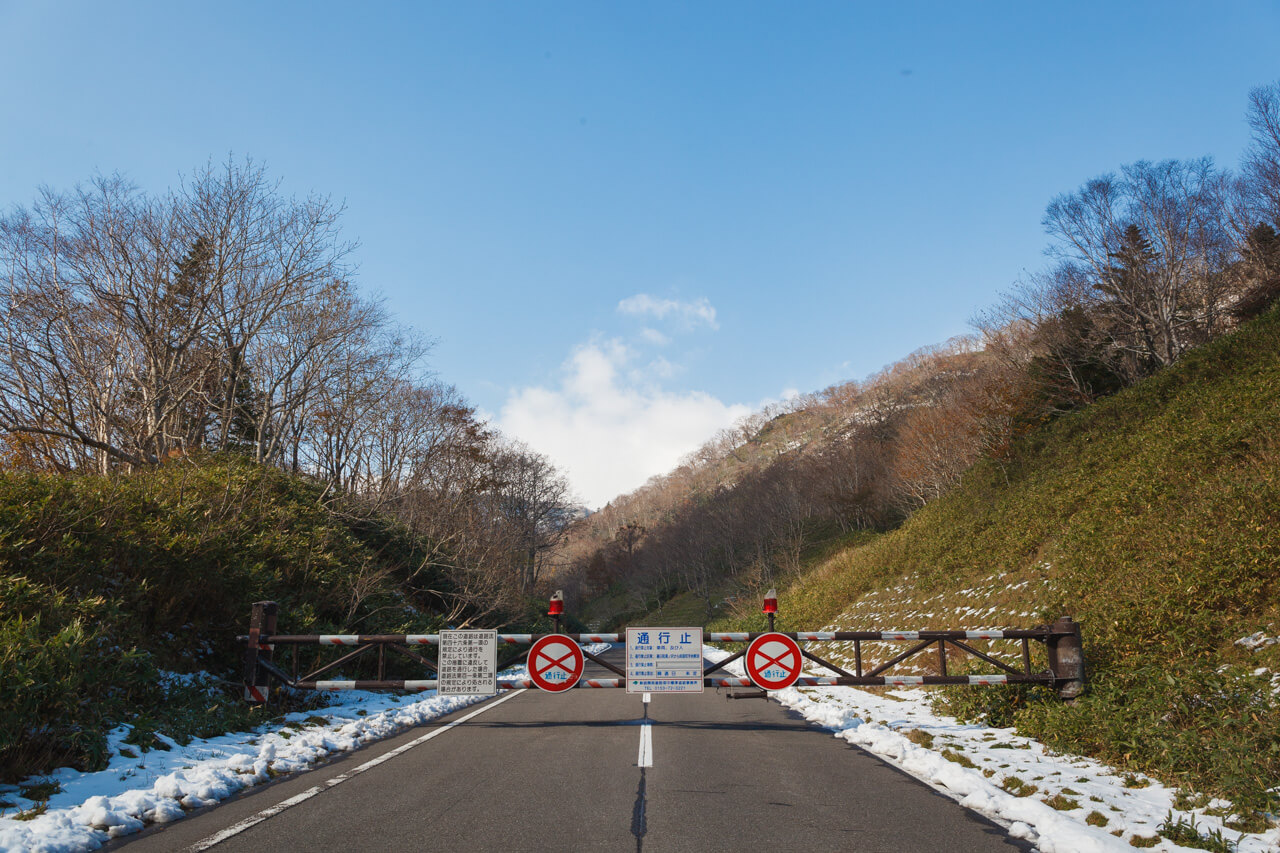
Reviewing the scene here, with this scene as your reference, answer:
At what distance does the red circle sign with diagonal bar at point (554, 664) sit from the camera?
28.6 ft

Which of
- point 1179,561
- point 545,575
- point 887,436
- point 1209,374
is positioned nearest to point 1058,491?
point 1209,374

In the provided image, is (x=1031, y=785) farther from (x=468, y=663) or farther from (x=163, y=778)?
(x=163, y=778)

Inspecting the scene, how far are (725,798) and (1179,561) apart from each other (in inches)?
301

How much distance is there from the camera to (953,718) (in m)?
9.01

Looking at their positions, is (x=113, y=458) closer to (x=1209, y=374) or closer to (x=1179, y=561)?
(x=1179, y=561)

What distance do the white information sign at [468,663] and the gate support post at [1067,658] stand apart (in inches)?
284

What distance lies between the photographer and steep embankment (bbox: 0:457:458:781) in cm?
583

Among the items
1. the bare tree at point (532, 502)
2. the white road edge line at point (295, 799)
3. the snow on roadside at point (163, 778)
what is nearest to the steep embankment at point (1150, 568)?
the white road edge line at point (295, 799)

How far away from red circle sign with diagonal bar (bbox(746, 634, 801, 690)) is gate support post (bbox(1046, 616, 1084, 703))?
318 cm

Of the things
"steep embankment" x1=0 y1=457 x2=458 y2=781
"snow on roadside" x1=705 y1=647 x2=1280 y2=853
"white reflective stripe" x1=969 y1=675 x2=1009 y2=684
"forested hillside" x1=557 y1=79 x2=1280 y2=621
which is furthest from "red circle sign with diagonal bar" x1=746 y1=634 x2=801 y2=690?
"forested hillside" x1=557 y1=79 x2=1280 y2=621

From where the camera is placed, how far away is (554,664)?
8.77 meters

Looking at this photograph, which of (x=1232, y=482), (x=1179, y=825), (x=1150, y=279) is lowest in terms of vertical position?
(x=1179, y=825)

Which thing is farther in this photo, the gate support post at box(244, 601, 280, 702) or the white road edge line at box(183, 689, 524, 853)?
the gate support post at box(244, 601, 280, 702)

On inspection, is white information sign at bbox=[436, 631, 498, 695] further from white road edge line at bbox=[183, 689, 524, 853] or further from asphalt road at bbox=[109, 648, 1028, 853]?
white road edge line at bbox=[183, 689, 524, 853]
